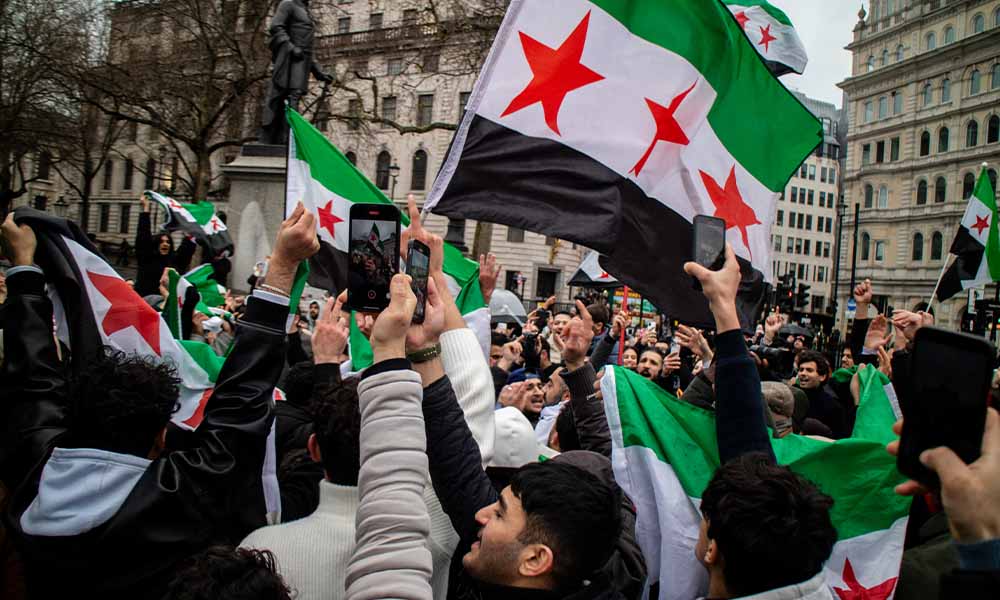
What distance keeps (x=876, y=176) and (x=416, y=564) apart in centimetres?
7277

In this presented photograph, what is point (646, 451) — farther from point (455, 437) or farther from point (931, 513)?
point (931, 513)

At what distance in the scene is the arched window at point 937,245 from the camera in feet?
197

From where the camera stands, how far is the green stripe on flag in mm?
3922

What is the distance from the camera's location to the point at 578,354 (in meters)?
3.61

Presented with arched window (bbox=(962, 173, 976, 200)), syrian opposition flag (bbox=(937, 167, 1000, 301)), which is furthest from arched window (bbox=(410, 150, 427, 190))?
arched window (bbox=(962, 173, 976, 200))

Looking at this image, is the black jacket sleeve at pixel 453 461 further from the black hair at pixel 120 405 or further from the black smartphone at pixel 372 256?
the black hair at pixel 120 405

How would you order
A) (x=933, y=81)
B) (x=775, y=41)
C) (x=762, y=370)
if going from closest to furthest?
1. (x=775, y=41)
2. (x=762, y=370)
3. (x=933, y=81)

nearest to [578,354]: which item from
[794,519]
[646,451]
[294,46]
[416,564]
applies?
[646,451]

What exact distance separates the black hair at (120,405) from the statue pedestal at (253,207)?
9.95 metres

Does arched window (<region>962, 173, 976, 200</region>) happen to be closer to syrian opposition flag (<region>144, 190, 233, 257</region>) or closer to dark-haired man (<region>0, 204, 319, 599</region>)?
syrian opposition flag (<region>144, 190, 233, 257</region>)

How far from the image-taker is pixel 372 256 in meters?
2.13

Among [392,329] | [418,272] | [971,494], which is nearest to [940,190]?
[418,272]

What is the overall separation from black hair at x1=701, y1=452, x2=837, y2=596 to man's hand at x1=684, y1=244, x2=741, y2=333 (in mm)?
581

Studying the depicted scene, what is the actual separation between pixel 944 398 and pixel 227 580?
4.56ft
